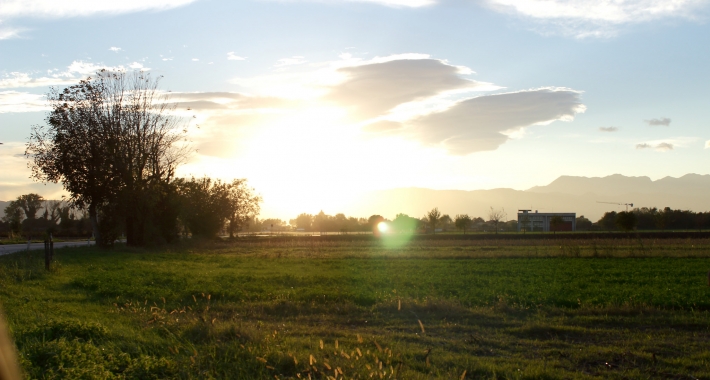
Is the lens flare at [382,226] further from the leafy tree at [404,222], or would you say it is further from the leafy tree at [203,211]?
the leafy tree at [203,211]

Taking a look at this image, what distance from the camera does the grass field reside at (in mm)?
7883

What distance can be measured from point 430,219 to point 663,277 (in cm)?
12958

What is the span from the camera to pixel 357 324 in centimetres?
1289

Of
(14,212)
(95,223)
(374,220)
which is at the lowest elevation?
(374,220)

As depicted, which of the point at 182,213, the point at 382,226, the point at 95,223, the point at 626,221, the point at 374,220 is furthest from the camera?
the point at 374,220

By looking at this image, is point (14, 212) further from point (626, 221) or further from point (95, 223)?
point (626, 221)

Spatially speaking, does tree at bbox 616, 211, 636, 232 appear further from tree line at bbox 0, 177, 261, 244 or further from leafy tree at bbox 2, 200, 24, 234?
leafy tree at bbox 2, 200, 24, 234

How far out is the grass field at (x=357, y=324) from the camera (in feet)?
25.9

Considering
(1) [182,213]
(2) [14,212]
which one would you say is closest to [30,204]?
(2) [14,212]

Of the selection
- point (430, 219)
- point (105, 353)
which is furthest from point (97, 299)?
point (430, 219)

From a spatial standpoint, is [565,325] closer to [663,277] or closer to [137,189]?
[663,277]

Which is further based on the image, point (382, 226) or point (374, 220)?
point (374, 220)

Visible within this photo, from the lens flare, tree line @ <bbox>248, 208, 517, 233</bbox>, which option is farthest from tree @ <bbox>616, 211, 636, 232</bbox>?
the lens flare

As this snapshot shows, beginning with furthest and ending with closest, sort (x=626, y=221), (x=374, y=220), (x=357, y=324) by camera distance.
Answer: (x=374, y=220) < (x=626, y=221) < (x=357, y=324)
